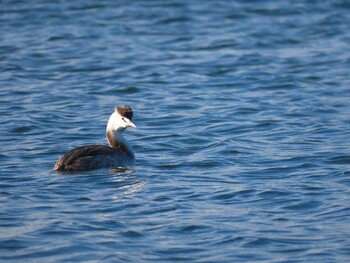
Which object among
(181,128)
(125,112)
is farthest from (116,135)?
(181,128)

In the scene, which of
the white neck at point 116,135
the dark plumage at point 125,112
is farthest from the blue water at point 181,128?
the dark plumage at point 125,112

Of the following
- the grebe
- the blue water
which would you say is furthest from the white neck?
the blue water

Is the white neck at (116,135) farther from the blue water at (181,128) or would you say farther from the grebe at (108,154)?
the blue water at (181,128)

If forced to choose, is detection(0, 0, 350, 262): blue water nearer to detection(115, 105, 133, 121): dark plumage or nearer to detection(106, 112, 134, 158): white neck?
detection(106, 112, 134, 158): white neck

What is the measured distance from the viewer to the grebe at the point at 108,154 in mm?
12648

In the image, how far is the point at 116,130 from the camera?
13914 mm

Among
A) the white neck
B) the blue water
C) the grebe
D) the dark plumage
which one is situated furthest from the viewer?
the white neck

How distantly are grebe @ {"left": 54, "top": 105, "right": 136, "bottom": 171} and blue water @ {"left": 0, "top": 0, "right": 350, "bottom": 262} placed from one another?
0.19 m

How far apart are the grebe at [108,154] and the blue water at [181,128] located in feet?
0.64

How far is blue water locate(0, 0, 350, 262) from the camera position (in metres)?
9.96

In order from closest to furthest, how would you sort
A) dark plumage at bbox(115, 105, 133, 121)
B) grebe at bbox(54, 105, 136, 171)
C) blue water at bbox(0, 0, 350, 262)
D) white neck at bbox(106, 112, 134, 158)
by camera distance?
blue water at bbox(0, 0, 350, 262)
grebe at bbox(54, 105, 136, 171)
dark plumage at bbox(115, 105, 133, 121)
white neck at bbox(106, 112, 134, 158)

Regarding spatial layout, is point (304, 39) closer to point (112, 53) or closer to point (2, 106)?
Result: point (112, 53)

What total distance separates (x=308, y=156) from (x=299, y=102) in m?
4.41

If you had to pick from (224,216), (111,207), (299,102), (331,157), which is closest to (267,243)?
(224,216)
